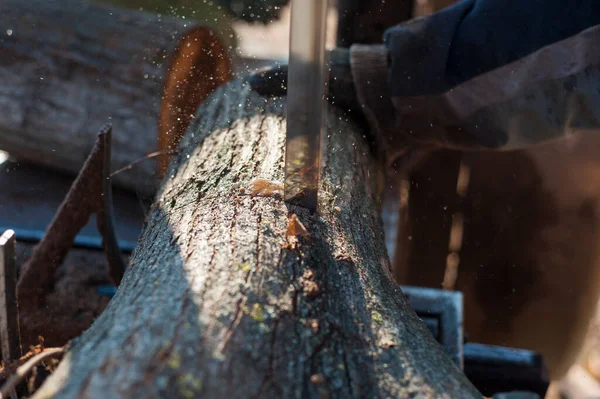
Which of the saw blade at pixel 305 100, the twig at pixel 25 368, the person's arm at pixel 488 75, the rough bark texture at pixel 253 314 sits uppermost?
the person's arm at pixel 488 75

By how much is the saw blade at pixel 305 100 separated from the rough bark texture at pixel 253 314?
0.06 metres

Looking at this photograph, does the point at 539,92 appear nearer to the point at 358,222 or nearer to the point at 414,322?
the point at 358,222

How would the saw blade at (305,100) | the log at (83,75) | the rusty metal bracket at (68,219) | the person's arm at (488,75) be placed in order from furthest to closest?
the log at (83,75) < the rusty metal bracket at (68,219) < the person's arm at (488,75) < the saw blade at (305,100)

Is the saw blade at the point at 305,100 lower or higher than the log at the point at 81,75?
lower

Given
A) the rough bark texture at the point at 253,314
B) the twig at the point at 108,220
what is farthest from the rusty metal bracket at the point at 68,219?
the rough bark texture at the point at 253,314

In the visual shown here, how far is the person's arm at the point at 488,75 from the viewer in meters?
1.79

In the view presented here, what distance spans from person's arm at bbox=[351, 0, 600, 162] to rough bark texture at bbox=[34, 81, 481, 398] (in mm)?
761

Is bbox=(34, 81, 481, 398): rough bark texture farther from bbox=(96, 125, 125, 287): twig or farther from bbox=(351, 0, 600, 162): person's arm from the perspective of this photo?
bbox=(351, 0, 600, 162): person's arm

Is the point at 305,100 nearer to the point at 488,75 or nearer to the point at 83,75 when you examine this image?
the point at 488,75

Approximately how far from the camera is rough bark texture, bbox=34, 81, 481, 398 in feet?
2.79

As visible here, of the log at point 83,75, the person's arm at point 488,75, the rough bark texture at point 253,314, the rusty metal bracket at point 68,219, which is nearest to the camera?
the rough bark texture at point 253,314

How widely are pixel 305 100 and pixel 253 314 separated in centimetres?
53

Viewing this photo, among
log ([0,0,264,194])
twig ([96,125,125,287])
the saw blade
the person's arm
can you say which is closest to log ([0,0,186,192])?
log ([0,0,264,194])

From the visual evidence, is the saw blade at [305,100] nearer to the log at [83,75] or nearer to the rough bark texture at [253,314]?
the rough bark texture at [253,314]
